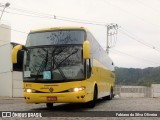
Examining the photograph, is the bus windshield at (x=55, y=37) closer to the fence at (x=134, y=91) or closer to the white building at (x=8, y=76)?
the white building at (x=8, y=76)

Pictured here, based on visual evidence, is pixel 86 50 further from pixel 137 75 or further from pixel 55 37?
pixel 137 75

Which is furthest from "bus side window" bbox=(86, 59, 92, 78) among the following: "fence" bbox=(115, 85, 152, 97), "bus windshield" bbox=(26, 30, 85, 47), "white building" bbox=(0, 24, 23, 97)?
"fence" bbox=(115, 85, 152, 97)

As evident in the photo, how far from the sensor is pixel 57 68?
54.0 ft

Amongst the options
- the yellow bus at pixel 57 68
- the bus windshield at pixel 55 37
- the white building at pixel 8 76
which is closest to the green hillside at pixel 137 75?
the white building at pixel 8 76

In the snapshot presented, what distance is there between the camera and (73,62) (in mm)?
16516

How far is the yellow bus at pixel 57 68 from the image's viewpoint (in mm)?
16297

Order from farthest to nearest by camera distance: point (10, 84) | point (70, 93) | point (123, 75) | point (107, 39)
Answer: point (123, 75), point (107, 39), point (10, 84), point (70, 93)

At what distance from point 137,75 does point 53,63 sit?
9880 centimetres

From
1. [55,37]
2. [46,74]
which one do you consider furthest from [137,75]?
[46,74]

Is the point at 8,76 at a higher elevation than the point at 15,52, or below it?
below

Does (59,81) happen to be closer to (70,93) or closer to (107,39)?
(70,93)

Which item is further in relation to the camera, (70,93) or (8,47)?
(8,47)

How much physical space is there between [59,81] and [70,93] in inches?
26.4

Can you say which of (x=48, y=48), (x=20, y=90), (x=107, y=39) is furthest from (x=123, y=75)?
(x=48, y=48)
